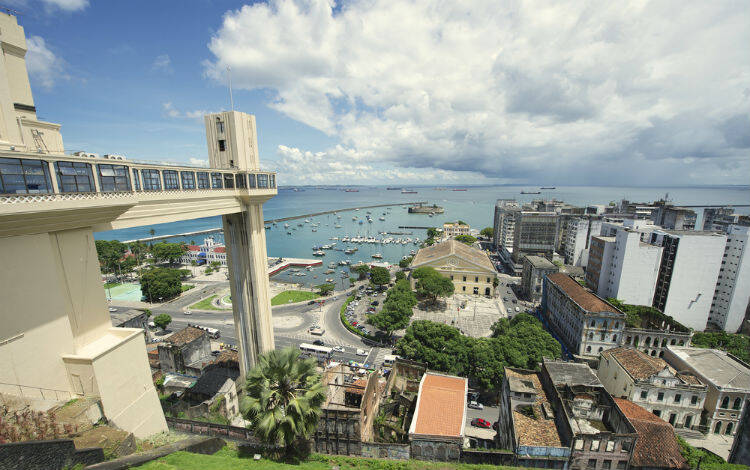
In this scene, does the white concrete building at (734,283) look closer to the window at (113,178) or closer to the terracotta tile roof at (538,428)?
the terracotta tile roof at (538,428)

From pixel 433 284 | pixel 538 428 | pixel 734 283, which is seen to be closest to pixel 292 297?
pixel 433 284

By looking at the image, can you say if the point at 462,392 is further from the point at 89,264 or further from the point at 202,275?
the point at 202,275

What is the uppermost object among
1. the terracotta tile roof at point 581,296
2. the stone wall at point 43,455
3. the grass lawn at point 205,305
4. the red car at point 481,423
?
the stone wall at point 43,455

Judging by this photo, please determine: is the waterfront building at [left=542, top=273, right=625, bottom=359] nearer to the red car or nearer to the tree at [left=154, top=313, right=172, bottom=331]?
the red car

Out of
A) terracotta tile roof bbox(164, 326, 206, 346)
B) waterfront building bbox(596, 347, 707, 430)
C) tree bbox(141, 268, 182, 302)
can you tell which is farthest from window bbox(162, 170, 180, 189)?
tree bbox(141, 268, 182, 302)

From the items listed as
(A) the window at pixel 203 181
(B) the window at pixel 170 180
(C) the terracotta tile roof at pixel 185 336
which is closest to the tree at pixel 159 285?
(C) the terracotta tile roof at pixel 185 336

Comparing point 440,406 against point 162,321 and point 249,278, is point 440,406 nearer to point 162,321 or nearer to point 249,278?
point 249,278

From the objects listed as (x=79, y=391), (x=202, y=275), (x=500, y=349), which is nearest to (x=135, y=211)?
(x=79, y=391)
